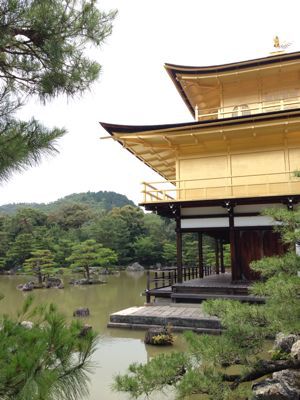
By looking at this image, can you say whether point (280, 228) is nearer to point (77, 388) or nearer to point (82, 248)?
point (77, 388)

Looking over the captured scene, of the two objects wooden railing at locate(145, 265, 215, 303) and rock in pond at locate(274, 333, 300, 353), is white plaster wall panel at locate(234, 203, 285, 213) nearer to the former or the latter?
wooden railing at locate(145, 265, 215, 303)

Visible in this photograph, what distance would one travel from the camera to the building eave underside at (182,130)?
9492 millimetres

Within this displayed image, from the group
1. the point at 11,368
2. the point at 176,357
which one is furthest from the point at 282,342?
the point at 11,368

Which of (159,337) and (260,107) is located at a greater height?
(260,107)

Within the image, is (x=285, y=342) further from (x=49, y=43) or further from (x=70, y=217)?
(x=70, y=217)

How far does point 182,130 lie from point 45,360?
8.84 m

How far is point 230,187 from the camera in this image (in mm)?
10273

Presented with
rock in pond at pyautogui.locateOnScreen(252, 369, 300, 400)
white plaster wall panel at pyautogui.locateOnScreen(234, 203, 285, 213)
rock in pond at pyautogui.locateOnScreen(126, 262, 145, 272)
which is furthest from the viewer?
rock in pond at pyautogui.locateOnScreen(126, 262, 145, 272)

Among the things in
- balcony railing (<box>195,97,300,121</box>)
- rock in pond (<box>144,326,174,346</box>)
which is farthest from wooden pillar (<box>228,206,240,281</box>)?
balcony railing (<box>195,97,300,121</box>)

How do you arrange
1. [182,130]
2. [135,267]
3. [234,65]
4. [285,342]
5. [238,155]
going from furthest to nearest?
[135,267], [234,65], [238,155], [182,130], [285,342]

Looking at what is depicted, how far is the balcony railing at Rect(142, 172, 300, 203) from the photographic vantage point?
978 centimetres

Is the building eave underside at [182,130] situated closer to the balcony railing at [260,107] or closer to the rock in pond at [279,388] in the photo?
the balcony railing at [260,107]

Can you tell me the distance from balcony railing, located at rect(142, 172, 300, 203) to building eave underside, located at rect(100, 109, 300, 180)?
1296 millimetres

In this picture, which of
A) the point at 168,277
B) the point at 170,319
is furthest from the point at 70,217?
the point at 170,319
